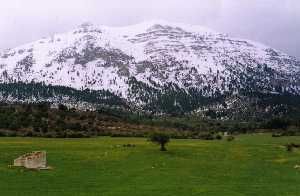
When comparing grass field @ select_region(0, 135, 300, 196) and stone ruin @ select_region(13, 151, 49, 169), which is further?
stone ruin @ select_region(13, 151, 49, 169)

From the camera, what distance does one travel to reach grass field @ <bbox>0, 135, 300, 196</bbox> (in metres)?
51.6

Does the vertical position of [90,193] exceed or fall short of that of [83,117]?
it falls short

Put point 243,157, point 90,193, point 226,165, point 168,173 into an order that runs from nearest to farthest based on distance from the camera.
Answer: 1. point 90,193
2. point 168,173
3. point 226,165
4. point 243,157

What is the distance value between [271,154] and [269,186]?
44303 mm

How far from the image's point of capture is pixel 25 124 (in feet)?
523

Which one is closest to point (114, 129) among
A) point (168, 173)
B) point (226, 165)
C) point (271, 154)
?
point (271, 154)

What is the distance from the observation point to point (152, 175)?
63.9m

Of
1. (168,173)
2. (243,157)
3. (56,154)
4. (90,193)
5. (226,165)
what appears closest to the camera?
(90,193)

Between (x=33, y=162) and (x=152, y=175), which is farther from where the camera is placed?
(x=33, y=162)

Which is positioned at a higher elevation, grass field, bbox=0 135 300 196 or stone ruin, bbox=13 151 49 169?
stone ruin, bbox=13 151 49 169

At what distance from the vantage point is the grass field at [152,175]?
Result: 51.6 m

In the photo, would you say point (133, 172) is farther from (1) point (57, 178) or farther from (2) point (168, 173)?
(1) point (57, 178)

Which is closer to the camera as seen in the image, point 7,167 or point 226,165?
point 7,167

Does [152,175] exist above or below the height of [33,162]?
below
